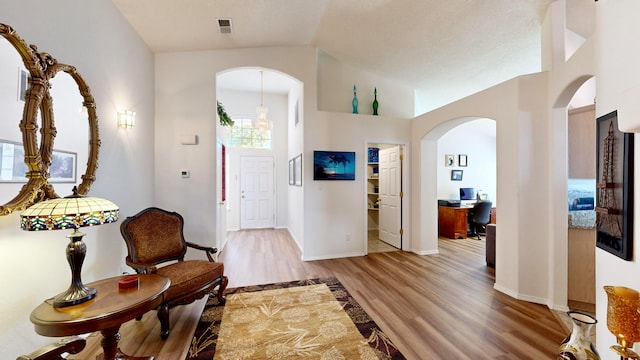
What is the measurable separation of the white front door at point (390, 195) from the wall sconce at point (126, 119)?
13.2 feet

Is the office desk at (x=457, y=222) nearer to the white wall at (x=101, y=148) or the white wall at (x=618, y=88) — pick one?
the white wall at (x=618, y=88)

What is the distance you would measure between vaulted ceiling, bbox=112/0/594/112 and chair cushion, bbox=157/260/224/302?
2.77 metres

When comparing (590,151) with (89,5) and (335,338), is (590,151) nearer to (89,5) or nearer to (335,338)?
(335,338)

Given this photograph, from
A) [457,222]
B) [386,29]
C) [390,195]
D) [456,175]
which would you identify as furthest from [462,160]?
[386,29]

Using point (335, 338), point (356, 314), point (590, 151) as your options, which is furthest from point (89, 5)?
point (590, 151)

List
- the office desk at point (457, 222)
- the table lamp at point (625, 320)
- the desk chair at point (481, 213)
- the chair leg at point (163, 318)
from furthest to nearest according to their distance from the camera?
the office desk at point (457, 222) → the desk chair at point (481, 213) → the chair leg at point (163, 318) → the table lamp at point (625, 320)

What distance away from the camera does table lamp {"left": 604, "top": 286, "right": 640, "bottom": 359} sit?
106cm

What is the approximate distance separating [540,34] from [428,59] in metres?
1.31

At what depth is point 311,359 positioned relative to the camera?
5.75ft

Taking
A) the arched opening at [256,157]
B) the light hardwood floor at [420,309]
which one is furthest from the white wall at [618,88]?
the arched opening at [256,157]

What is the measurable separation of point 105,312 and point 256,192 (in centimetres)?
517

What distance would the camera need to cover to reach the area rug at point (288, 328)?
1826mm

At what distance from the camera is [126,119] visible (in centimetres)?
269

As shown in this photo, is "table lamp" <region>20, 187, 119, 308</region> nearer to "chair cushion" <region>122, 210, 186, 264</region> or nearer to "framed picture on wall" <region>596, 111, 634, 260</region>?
"chair cushion" <region>122, 210, 186, 264</region>
